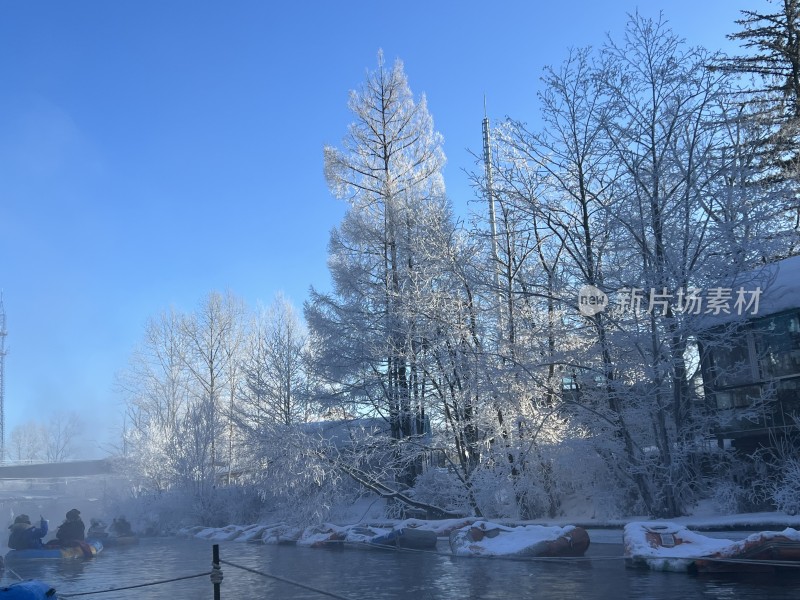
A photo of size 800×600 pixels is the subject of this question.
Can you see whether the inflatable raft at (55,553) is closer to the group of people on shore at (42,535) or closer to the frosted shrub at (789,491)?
the group of people on shore at (42,535)

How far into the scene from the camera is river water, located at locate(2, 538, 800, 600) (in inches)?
403

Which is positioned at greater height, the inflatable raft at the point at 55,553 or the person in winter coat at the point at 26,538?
the person in winter coat at the point at 26,538

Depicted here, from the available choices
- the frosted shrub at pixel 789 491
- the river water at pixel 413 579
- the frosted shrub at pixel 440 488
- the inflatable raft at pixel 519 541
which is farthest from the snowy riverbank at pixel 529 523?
the inflatable raft at pixel 519 541

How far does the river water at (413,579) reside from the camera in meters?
10.2

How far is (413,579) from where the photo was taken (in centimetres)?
1295

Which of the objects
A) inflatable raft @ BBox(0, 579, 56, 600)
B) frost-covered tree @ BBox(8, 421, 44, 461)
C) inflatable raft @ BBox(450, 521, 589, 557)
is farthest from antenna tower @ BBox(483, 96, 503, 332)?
frost-covered tree @ BBox(8, 421, 44, 461)

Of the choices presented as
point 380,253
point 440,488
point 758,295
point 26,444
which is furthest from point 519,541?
point 26,444

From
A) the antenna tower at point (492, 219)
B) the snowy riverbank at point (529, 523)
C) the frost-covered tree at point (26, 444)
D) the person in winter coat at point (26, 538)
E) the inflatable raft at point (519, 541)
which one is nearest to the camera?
the inflatable raft at point (519, 541)

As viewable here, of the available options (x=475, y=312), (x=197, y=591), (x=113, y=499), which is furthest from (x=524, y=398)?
(x=113, y=499)

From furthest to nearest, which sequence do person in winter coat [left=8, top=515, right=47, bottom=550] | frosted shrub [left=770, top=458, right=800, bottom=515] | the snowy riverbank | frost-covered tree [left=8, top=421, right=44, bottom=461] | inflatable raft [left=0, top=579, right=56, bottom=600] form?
frost-covered tree [left=8, top=421, right=44, bottom=461]
person in winter coat [left=8, top=515, right=47, bottom=550]
frosted shrub [left=770, top=458, right=800, bottom=515]
the snowy riverbank
inflatable raft [left=0, top=579, right=56, bottom=600]

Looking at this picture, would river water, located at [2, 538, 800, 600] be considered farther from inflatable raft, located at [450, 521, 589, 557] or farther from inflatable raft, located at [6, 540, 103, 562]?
inflatable raft, located at [6, 540, 103, 562]

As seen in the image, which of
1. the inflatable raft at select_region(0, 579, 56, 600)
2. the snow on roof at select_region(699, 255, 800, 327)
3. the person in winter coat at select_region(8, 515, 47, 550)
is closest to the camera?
the inflatable raft at select_region(0, 579, 56, 600)

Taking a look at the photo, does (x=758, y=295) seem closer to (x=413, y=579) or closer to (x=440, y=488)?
(x=413, y=579)

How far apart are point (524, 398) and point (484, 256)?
5.31 meters
